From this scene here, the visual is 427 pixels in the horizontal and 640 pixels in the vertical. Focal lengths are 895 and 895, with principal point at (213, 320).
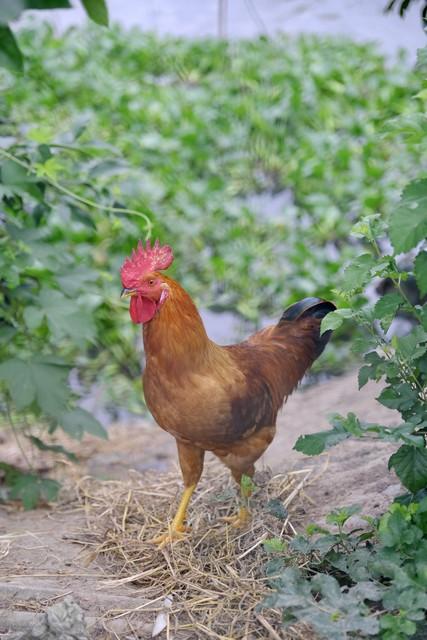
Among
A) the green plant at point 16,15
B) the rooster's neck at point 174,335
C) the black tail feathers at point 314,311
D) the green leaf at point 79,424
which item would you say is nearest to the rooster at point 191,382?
the rooster's neck at point 174,335

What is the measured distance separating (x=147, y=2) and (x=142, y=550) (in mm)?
8335

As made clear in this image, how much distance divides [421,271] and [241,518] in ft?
3.79

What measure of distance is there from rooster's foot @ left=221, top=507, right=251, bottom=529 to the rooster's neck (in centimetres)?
57

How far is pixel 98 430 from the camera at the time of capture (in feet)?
11.0

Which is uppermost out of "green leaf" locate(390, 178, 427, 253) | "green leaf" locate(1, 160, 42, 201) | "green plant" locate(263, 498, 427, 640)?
"green leaf" locate(390, 178, 427, 253)

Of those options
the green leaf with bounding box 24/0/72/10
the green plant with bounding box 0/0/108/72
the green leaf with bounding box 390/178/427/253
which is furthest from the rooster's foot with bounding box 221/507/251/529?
the green leaf with bounding box 24/0/72/10

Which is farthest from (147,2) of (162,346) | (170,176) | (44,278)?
(162,346)

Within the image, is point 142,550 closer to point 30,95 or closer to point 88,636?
point 88,636

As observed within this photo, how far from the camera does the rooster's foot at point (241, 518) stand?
2.79 metres

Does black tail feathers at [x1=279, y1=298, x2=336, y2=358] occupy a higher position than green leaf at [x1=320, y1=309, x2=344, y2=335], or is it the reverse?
green leaf at [x1=320, y1=309, x2=344, y2=335]

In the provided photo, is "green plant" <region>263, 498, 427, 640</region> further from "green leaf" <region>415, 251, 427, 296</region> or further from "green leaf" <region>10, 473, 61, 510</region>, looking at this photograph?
"green leaf" <region>10, 473, 61, 510</region>

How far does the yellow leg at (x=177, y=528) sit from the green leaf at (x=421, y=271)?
1.17 m

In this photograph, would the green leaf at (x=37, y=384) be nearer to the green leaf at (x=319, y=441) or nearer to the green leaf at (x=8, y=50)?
the green leaf at (x=319, y=441)

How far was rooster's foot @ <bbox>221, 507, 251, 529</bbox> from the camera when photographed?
279cm
